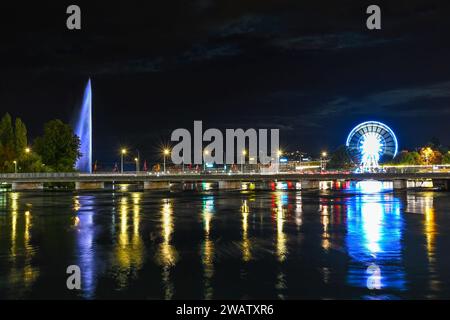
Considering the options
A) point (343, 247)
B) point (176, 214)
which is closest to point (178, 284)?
point (343, 247)

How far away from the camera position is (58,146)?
119 m

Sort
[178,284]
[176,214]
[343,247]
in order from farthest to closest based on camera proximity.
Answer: [176,214], [343,247], [178,284]

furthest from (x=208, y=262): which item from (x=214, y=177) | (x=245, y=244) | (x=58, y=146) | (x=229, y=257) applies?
(x=58, y=146)

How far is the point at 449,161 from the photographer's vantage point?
192 meters

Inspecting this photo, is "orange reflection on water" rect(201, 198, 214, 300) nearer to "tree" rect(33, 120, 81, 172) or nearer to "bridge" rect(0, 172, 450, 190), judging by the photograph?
"bridge" rect(0, 172, 450, 190)

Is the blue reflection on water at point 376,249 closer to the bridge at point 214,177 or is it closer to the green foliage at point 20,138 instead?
the bridge at point 214,177

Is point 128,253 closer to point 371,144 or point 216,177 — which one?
point 216,177

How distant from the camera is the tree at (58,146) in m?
118

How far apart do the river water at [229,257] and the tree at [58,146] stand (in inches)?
3158

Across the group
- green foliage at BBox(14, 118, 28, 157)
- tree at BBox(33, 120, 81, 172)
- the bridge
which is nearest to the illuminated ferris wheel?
the bridge

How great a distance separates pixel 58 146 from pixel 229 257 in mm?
104038
